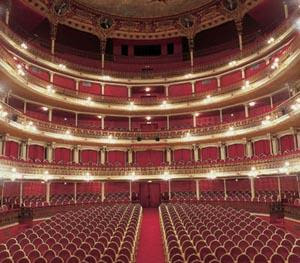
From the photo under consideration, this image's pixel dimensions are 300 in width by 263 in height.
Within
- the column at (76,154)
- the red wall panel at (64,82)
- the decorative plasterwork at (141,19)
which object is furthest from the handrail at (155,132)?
the decorative plasterwork at (141,19)

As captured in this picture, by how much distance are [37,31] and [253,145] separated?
19.4 m

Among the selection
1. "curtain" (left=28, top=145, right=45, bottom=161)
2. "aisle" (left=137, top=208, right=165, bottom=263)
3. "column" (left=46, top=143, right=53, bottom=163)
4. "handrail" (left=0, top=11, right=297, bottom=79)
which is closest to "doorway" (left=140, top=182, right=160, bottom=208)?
"column" (left=46, top=143, right=53, bottom=163)

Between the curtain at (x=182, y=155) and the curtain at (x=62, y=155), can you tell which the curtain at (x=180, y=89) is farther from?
the curtain at (x=62, y=155)

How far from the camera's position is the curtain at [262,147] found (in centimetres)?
2244

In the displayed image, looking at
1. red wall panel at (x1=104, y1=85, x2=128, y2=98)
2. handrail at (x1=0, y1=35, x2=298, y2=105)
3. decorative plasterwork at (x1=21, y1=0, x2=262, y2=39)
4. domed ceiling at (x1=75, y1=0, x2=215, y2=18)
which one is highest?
domed ceiling at (x1=75, y1=0, x2=215, y2=18)

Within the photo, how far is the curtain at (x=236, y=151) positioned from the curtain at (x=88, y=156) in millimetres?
10739

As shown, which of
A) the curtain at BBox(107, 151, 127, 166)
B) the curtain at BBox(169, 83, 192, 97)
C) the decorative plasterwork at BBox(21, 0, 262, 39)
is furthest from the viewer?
the curtain at BBox(169, 83, 192, 97)

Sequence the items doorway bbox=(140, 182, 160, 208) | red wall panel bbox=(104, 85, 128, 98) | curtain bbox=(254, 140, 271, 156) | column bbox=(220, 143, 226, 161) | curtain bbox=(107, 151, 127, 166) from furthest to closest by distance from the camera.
→ 1. red wall panel bbox=(104, 85, 128, 98)
2. curtain bbox=(107, 151, 127, 166)
3. doorway bbox=(140, 182, 160, 208)
4. column bbox=(220, 143, 226, 161)
5. curtain bbox=(254, 140, 271, 156)

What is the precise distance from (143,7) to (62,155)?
1381 centimetres

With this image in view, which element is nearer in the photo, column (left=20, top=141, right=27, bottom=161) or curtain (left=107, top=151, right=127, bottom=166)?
column (left=20, top=141, right=27, bottom=161)

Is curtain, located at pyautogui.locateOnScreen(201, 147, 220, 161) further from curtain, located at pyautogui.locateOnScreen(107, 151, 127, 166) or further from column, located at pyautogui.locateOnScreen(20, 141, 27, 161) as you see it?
column, located at pyautogui.locateOnScreen(20, 141, 27, 161)

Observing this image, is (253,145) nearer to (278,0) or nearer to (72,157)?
(278,0)

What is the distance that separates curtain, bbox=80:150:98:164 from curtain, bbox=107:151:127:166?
1.10 meters

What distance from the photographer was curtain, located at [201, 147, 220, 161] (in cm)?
2516
